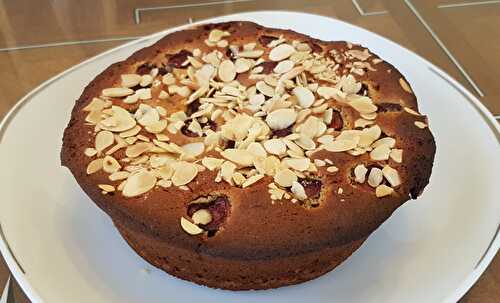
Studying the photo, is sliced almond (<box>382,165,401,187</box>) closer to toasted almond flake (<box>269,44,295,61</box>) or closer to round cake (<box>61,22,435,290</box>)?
round cake (<box>61,22,435,290</box>)

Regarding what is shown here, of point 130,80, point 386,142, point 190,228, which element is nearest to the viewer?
point 190,228

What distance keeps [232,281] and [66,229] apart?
0.83 feet

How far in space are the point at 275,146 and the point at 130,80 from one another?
0.26 metres

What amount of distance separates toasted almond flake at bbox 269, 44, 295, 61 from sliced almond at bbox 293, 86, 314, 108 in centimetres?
9

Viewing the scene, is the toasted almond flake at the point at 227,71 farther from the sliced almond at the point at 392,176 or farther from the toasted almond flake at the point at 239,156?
the sliced almond at the point at 392,176

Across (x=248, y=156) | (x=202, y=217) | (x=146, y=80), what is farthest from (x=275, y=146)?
(x=146, y=80)

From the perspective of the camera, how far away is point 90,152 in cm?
82

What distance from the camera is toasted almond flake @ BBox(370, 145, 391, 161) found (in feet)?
2.66

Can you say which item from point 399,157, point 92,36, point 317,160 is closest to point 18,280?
point 317,160

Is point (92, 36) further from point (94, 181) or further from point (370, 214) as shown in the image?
point (370, 214)

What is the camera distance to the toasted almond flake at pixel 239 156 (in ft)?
2.63

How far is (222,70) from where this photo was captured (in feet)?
3.15

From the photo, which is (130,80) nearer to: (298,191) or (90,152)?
(90,152)

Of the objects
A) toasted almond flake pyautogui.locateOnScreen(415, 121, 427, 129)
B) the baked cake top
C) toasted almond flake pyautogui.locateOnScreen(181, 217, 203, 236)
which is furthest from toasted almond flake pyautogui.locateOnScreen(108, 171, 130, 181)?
toasted almond flake pyautogui.locateOnScreen(415, 121, 427, 129)
